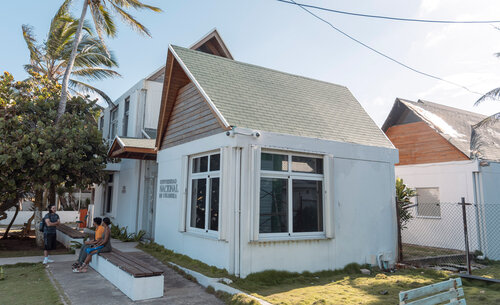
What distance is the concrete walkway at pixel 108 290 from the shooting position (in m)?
6.13

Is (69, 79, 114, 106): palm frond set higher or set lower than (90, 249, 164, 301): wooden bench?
higher

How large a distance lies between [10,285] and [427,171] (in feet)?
43.4

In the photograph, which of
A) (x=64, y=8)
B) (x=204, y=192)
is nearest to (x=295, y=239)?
(x=204, y=192)

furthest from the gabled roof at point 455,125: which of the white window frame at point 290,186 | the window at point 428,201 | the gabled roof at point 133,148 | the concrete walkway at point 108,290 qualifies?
the concrete walkway at point 108,290

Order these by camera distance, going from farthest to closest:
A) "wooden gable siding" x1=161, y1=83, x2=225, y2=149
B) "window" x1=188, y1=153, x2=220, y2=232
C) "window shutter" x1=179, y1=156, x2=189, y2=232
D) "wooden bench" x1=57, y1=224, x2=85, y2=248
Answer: "wooden bench" x1=57, y1=224, x2=85, y2=248, "window shutter" x1=179, y1=156, x2=189, y2=232, "wooden gable siding" x1=161, y1=83, x2=225, y2=149, "window" x1=188, y1=153, x2=220, y2=232

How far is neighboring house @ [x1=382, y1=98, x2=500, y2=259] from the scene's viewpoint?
11438 mm

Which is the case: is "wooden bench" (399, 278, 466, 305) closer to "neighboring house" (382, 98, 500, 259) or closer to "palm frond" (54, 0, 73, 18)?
"neighboring house" (382, 98, 500, 259)

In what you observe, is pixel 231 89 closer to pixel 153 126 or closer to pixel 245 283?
pixel 245 283

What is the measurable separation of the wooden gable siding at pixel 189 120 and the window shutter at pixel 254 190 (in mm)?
1038

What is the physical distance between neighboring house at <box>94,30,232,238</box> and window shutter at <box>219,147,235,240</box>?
196 inches

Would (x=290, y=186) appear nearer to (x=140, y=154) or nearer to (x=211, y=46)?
(x=140, y=154)

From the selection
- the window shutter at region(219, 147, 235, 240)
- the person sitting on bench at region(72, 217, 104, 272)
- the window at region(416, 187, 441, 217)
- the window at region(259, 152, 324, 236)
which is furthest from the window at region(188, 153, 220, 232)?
the window at region(416, 187, 441, 217)

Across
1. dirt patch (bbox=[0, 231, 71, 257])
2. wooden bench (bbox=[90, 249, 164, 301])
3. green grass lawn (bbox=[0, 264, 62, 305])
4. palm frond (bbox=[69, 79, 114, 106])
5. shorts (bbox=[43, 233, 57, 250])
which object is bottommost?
green grass lawn (bbox=[0, 264, 62, 305])

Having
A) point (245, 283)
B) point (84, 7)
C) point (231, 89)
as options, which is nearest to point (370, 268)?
point (245, 283)
